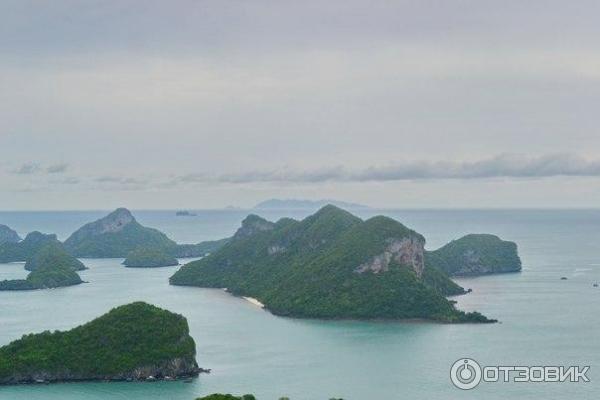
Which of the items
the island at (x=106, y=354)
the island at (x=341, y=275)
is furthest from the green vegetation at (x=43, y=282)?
the island at (x=106, y=354)

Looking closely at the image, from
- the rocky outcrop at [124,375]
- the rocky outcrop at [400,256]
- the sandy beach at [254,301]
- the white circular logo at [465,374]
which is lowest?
the rocky outcrop at [124,375]

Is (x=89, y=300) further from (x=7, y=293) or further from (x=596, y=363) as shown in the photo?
(x=596, y=363)

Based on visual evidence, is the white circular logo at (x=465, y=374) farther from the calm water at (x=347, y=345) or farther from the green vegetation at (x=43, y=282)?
the green vegetation at (x=43, y=282)

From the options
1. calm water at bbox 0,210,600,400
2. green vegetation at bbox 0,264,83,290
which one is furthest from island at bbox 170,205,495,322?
green vegetation at bbox 0,264,83,290

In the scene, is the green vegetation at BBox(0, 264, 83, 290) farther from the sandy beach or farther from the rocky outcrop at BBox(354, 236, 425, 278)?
the rocky outcrop at BBox(354, 236, 425, 278)

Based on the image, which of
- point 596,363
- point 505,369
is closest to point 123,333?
point 505,369

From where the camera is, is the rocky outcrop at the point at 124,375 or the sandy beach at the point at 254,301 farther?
the sandy beach at the point at 254,301

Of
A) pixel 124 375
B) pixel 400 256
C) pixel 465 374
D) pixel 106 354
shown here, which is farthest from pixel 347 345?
pixel 400 256
